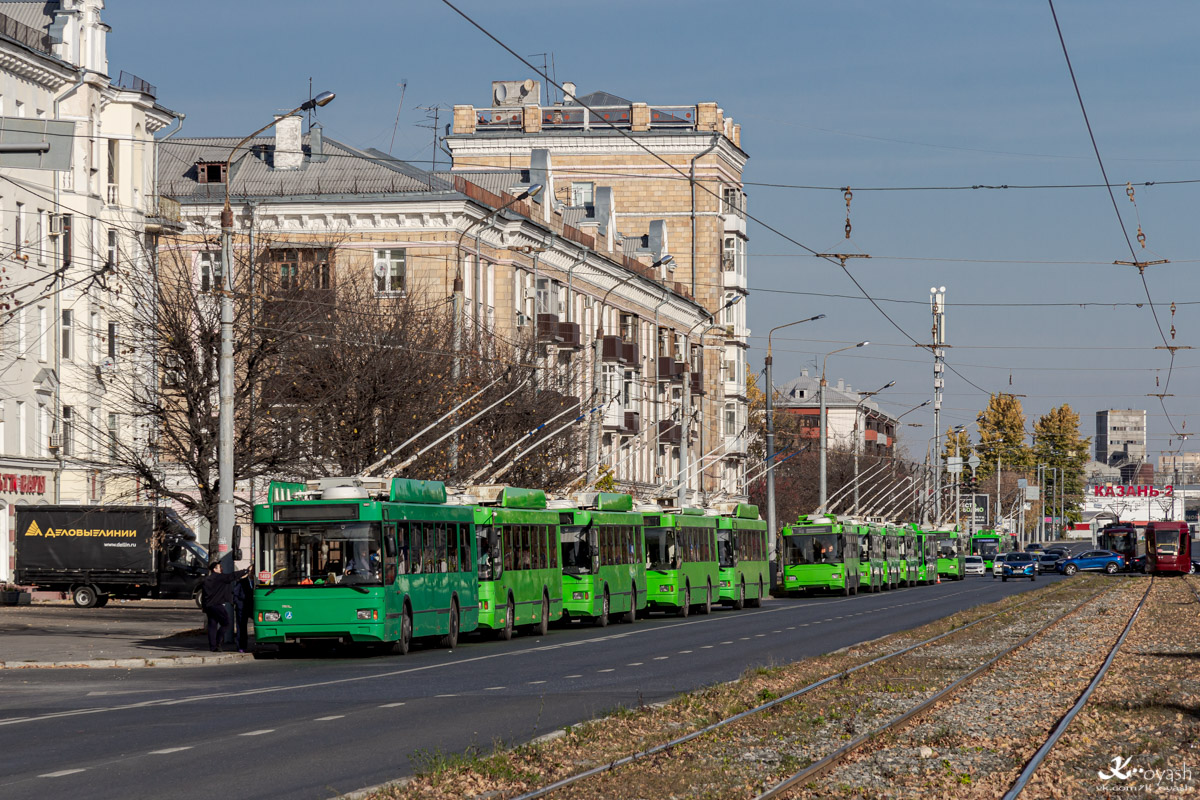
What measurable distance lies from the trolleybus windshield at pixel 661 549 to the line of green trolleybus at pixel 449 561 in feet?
0.13

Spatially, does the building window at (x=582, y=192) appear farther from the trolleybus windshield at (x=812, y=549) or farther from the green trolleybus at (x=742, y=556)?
the green trolleybus at (x=742, y=556)

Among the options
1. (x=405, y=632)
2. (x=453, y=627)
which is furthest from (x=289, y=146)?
(x=405, y=632)

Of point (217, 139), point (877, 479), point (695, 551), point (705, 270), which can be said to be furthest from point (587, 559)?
point (877, 479)

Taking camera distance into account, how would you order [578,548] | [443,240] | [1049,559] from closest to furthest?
[578,548] → [443,240] → [1049,559]

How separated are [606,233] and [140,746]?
66215 mm

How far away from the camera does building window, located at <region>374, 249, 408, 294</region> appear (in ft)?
194

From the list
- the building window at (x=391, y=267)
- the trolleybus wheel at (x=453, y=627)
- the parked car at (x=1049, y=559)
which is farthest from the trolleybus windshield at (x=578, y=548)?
the parked car at (x=1049, y=559)

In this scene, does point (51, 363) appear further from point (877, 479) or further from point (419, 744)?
point (877, 479)

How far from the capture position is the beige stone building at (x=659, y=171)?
87.4m

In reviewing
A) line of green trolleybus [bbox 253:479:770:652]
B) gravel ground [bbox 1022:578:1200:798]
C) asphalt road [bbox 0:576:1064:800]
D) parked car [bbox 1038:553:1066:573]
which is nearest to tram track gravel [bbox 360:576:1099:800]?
asphalt road [bbox 0:576:1064:800]

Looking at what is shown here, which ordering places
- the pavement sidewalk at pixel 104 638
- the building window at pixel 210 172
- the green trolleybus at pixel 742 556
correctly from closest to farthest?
the pavement sidewalk at pixel 104 638, the green trolleybus at pixel 742 556, the building window at pixel 210 172

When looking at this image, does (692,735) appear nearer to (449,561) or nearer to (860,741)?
(860,741)

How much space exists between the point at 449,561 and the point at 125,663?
6544 millimetres

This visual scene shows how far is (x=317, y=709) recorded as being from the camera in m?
18.0
